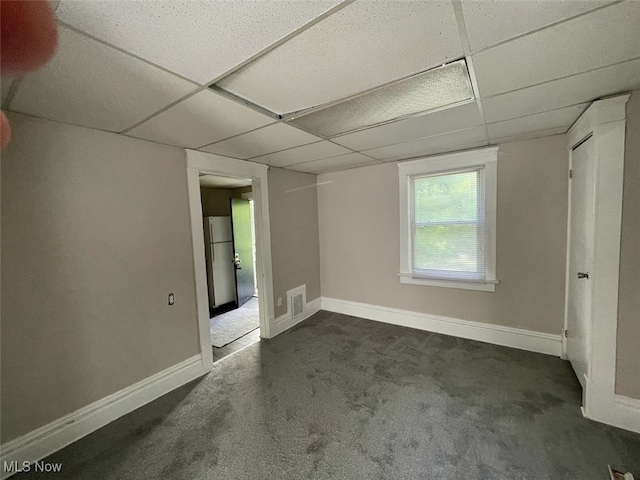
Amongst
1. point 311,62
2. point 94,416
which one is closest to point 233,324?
point 94,416

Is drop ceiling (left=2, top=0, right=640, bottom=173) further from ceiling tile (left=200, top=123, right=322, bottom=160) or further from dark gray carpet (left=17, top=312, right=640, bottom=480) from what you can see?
dark gray carpet (left=17, top=312, right=640, bottom=480)

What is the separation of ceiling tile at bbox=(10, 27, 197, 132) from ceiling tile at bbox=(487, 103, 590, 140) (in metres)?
2.32

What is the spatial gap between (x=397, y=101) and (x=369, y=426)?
217 cm

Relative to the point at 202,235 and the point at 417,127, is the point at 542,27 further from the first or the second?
the point at 202,235

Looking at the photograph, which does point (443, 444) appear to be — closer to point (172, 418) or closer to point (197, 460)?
point (197, 460)

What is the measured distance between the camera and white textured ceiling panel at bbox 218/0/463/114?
923 millimetres

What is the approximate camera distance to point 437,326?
126 inches

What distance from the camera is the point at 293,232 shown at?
3635mm

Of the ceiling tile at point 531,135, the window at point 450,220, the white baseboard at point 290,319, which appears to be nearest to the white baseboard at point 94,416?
the white baseboard at point 290,319

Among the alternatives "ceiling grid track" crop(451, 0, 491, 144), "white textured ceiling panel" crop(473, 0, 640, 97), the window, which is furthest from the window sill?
"white textured ceiling panel" crop(473, 0, 640, 97)

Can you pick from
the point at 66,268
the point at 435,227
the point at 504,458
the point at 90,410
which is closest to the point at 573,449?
the point at 504,458

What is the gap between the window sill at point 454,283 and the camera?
9.30 feet

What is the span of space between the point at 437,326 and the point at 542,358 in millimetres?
989

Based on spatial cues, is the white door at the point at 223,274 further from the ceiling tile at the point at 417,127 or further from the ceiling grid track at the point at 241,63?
the ceiling grid track at the point at 241,63
